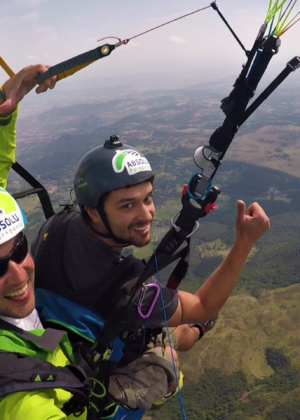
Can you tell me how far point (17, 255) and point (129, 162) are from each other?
133 centimetres

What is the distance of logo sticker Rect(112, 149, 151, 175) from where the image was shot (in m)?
2.98

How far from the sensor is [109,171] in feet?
9.81

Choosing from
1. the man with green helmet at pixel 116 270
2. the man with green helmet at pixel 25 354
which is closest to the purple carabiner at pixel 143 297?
the man with green helmet at pixel 116 270

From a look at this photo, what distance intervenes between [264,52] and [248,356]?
6304 cm

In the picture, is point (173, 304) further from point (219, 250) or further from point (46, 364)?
point (219, 250)

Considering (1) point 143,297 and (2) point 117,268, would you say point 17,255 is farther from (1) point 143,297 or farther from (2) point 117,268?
(1) point 143,297

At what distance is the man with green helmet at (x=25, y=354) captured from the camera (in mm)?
1650

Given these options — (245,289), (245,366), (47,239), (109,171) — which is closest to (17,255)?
(47,239)

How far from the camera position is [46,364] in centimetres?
188

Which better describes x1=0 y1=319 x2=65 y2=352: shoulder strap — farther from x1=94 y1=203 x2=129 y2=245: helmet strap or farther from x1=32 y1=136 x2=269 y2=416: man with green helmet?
x1=94 y1=203 x2=129 y2=245: helmet strap

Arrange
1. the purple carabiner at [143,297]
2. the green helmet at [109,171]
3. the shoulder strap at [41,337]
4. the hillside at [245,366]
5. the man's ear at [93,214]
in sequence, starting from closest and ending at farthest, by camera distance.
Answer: the shoulder strap at [41,337]
the purple carabiner at [143,297]
the green helmet at [109,171]
the man's ear at [93,214]
the hillside at [245,366]

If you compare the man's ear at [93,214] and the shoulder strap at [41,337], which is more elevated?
the man's ear at [93,214]

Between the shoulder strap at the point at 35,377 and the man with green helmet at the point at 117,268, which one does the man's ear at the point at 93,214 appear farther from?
the shoulder strap at the point at 35,377

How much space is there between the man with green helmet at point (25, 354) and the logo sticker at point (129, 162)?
0.85 m
